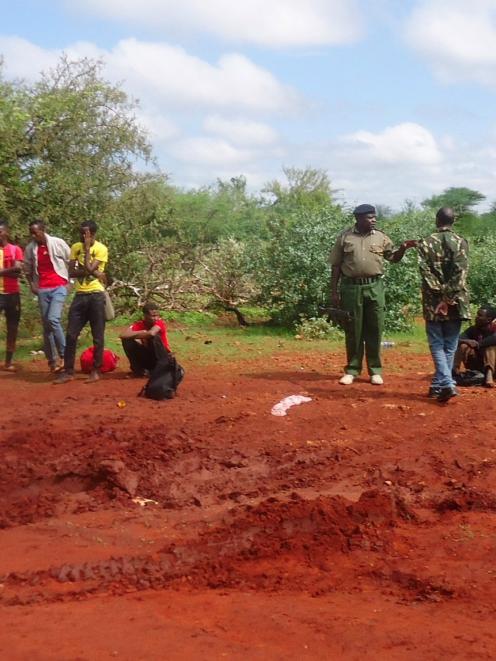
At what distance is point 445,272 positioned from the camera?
8328mm

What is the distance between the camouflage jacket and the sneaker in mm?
3792

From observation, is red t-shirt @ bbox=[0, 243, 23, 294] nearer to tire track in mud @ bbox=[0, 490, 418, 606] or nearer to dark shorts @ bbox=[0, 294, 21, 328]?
dark shorts @ bbox=[0, 294, 21, 328]

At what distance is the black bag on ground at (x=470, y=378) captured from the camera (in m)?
9.21

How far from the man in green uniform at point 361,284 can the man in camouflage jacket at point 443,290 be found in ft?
2.00

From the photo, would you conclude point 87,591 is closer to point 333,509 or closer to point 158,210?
point 333,509

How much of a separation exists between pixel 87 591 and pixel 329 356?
769 centimetres

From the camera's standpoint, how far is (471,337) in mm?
9430

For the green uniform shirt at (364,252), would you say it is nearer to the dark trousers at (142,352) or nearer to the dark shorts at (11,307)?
the dark trousers at (142,352)

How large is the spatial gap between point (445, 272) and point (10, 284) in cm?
493

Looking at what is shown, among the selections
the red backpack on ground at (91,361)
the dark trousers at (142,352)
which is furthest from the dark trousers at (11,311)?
the dark trousers at (142,352)

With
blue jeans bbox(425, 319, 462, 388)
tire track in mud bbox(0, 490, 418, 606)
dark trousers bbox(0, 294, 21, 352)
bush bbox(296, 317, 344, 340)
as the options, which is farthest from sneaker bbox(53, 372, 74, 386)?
bush bbox(296, 317, 344, 340)

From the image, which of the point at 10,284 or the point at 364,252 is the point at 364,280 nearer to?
the point at 364,252

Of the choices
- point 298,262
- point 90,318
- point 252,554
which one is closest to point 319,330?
point 298,262

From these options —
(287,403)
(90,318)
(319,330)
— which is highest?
(90,318)
